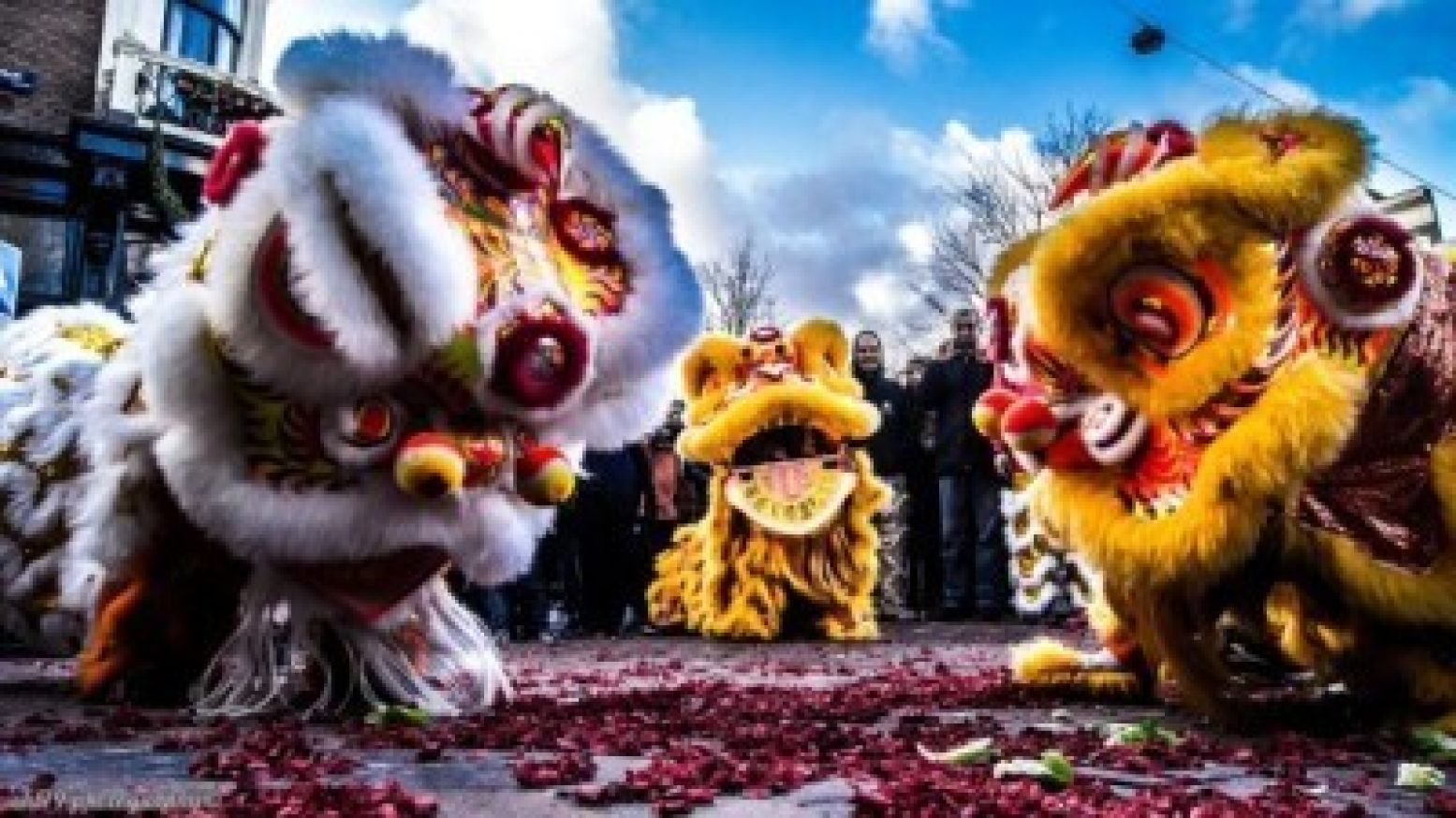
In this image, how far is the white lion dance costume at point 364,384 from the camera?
3.16 meters

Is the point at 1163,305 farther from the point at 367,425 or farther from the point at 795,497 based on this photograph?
the point at 795,497

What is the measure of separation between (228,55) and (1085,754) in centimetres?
1538

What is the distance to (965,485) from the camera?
8.91 meters

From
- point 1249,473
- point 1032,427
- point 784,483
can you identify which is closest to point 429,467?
point 1032,427

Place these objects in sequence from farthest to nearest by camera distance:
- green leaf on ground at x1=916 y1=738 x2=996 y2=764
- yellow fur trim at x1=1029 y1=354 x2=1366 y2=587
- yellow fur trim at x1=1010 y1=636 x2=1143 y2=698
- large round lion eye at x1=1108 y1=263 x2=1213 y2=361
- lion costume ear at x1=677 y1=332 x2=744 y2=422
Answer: lion costume ear at x1=677 y1=332 x2=744 y2=422 → yellow fur trim at x1=1010 y1=636 x2=1143 y2=698 → large round lion eye at x1=1108 y1=263 x2=1213 y2=361 → yellow fur trim at x1=1029 y1=354 x2=1366 y2=587 → green leaf on ground at x1=916 y1=738 x2=996 y2=764

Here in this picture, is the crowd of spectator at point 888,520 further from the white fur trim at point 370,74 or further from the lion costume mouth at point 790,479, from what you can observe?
the white fur trim at point 370,74

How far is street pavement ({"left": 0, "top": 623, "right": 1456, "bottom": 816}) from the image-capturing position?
2180mm

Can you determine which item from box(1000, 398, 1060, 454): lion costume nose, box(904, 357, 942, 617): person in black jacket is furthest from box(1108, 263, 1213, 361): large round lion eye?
box(904, 357, 942, 617): person in black jacket

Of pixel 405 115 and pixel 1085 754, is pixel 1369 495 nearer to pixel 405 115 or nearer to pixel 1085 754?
pixel 1085 754

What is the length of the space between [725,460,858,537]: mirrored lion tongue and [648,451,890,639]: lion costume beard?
0.13 meters

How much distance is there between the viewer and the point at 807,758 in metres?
2.70

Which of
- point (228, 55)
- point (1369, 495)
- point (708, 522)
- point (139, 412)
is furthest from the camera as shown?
point (228, 55)

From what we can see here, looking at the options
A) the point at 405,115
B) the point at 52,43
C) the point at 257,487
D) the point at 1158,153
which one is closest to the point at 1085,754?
the point at 1158,153

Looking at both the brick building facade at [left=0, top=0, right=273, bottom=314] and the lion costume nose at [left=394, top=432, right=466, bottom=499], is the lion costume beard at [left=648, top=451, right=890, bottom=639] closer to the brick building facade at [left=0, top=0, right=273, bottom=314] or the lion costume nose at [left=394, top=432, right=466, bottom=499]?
the lion costume nose at [left=394, top=432, right=466, bottom=499]
